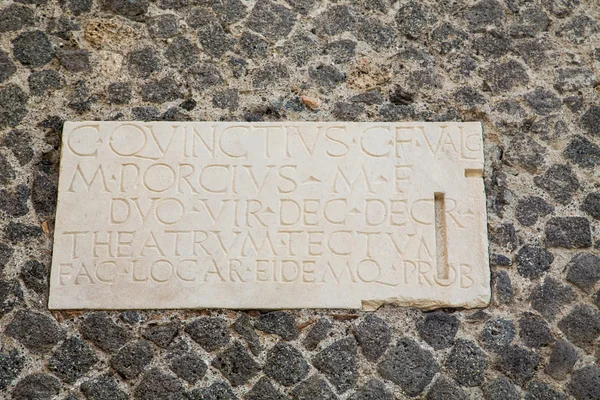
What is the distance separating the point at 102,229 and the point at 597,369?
2.77m

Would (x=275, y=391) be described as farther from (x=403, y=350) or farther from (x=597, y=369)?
(x=597, y=369)

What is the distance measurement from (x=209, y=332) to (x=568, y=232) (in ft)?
6.73

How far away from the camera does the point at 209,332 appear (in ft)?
13.2

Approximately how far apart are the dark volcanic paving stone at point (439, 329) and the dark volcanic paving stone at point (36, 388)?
6.40ft

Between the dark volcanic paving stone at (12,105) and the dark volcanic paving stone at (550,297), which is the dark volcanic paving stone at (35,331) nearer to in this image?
the dark volcanic paving stone at (12,105)

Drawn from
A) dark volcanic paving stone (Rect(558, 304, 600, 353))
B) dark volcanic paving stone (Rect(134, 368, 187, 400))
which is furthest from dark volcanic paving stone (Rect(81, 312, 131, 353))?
dark volcanic paving stone (Rect(558, 304, 600, 353))

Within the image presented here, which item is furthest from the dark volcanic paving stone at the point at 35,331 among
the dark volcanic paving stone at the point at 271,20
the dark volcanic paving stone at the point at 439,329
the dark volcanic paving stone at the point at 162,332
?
the dark volcanic paving stone at the point at 271,20

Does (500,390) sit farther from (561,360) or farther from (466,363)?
(561,360)

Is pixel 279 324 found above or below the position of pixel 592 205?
below

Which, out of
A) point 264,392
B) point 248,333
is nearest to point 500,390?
point 264,392

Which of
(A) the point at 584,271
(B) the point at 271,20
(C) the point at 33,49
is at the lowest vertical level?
(A) the point at 584,271

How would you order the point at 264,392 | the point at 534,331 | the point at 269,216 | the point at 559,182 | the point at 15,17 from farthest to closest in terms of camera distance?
the point at 15,17 → the point at 559,182 → the point at 269,216 → the point at 534,331 → the point at 264,392

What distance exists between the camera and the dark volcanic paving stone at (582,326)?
4055 millimetres

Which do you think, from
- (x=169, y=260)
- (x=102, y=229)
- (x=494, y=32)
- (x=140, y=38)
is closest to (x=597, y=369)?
(x=494, y=32)
